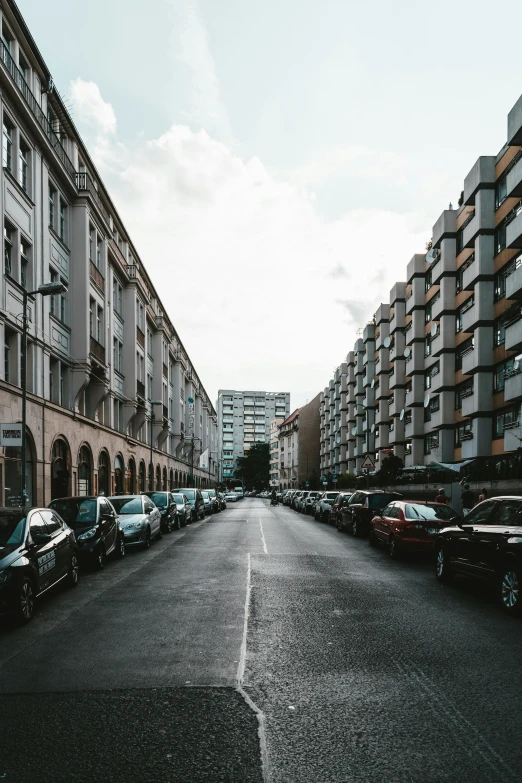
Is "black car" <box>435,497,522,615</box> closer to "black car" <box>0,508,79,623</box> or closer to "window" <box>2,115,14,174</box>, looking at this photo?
"black car" <box>0,508,79,623</box>

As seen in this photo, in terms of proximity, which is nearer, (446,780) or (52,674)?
(446,780)

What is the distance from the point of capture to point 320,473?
122 meters

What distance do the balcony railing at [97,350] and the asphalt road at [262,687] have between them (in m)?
20.3

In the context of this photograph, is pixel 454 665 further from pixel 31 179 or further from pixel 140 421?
pixel 140 421

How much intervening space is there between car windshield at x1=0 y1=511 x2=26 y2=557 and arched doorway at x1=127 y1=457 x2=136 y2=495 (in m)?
31.9

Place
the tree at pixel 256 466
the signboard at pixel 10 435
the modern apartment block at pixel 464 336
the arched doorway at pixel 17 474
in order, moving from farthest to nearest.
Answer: the tree at pixel 256 466 → the modern apartment block at pixel 464 336 → the arched doorway at pixel 17 474 → the signboard at pixel 10 435

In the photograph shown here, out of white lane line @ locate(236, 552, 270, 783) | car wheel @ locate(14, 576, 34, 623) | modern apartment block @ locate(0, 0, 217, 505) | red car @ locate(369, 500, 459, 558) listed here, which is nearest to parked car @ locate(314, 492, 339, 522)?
modern apartment block @ locate(0, 0, 217, 505)

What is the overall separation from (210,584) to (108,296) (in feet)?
86.4

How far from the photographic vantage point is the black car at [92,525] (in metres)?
14.5

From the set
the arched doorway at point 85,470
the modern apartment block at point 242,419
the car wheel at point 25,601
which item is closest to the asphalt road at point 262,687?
the car wheel at point 25,601

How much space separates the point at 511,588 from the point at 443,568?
120 inches

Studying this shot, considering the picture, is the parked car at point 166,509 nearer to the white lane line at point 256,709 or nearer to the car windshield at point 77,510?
the car windshield at point 77,510

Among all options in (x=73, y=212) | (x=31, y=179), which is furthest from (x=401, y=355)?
(x=31, y=179)

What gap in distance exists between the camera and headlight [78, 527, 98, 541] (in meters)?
14.5
